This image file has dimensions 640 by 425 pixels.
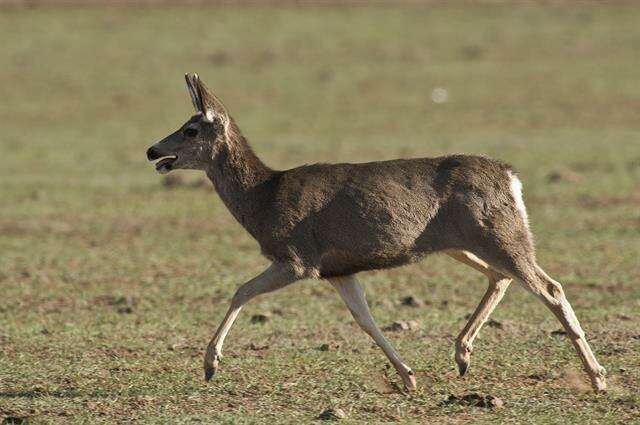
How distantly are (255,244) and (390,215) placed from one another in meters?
6.65

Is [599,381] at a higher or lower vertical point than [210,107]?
lower

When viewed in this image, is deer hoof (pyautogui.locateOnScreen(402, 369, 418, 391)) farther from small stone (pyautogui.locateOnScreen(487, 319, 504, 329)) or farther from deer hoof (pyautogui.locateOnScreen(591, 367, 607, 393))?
small stone (pyautogui.locateOnScreen(487, 319, 504, 329))

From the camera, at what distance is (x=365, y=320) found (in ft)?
29.8

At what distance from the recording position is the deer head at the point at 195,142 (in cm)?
964

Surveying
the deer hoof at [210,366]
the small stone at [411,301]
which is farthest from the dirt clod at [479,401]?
the small stone at [411,301]

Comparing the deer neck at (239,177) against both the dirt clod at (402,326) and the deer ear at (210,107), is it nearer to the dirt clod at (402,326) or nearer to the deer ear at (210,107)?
the deer ear at (210,107)

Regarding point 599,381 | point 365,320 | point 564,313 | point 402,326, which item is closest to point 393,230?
point 365,320

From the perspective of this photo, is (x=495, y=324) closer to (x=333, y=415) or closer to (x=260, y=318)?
(x=260, y=318)

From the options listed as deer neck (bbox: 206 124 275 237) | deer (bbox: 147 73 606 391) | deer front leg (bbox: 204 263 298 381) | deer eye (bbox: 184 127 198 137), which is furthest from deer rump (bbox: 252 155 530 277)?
deer eye (bbox: 184 127 198 137)

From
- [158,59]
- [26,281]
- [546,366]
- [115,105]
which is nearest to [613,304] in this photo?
[546,366]

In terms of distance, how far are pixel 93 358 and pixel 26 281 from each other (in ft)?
11.6

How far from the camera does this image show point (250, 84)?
31578mm

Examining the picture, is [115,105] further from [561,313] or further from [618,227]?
[561,313]

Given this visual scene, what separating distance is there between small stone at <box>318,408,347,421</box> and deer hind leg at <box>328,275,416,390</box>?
804mm
